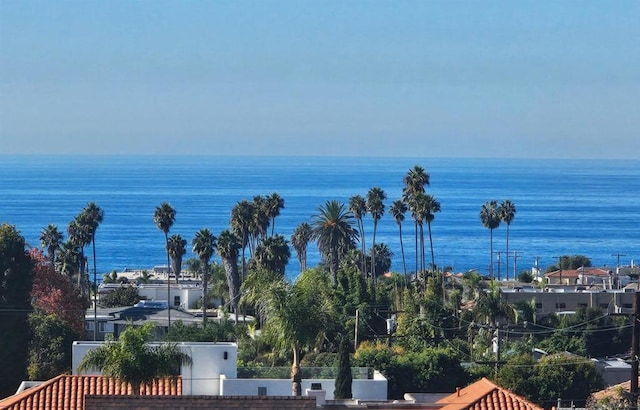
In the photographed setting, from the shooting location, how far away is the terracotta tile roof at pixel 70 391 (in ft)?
103

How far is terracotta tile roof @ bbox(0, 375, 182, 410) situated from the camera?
31469 millimetres

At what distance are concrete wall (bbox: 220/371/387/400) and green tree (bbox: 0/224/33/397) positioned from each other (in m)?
17.2

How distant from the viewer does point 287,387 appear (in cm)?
4022

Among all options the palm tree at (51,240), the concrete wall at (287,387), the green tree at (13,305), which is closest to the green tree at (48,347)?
the green tree at (13,305)

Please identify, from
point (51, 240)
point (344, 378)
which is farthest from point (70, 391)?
point (51, 240)

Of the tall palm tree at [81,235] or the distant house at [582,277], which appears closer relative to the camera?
the tall palm tree at [81,235]

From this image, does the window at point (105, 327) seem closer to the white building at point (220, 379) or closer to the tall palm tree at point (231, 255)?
the tall palm tree at point (231, 255)

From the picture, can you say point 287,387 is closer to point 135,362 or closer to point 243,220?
point 135,362

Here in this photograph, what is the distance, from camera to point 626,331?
252ft

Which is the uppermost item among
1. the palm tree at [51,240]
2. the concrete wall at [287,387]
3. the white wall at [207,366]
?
the palm tree at [51,240]

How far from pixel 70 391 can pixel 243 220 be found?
2319 inches

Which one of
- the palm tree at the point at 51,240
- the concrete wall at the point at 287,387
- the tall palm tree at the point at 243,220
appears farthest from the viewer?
the palm tree at the point at 51,240

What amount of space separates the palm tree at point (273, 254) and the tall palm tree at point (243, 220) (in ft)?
12.4

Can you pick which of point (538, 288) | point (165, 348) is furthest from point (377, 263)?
point (165, 348)
